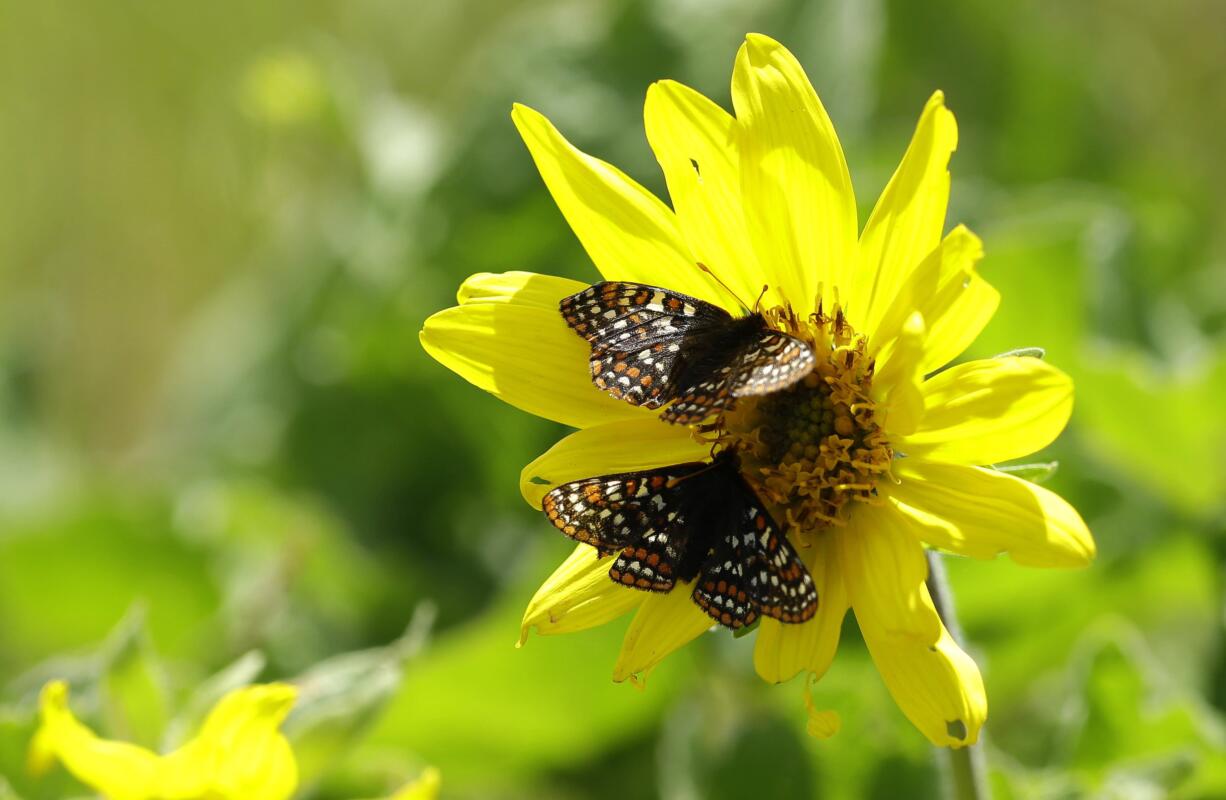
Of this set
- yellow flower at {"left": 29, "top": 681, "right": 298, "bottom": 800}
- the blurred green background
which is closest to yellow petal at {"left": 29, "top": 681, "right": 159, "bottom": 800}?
yellow flower at {"left": 29, "top": 681, "right": 298, "bottom": 800}

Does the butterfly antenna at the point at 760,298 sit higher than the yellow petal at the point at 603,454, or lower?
higher

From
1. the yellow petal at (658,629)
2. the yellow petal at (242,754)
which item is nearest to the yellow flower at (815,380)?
the yellow petal at (658,629)

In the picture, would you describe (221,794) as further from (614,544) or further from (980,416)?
(980,416)

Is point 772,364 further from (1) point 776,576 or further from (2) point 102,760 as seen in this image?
(2) point 102,760

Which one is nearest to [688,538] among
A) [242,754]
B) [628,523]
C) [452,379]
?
[628,523]

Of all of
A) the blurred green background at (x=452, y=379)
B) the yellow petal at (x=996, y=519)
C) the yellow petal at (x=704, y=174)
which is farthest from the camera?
the blurred green background at (x=452, y=379)

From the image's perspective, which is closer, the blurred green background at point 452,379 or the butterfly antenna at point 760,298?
the butterfly antenna at point 760,298

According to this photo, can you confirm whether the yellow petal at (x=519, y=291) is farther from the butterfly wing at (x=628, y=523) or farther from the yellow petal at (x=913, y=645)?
the yellow petal at (x=913, y=645)
